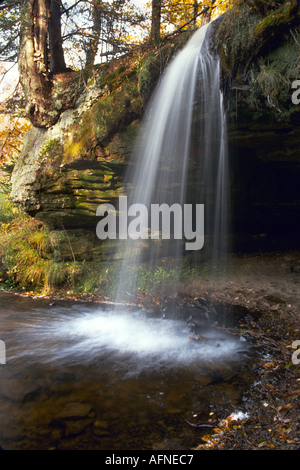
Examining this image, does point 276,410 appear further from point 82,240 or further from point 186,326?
point 82,240

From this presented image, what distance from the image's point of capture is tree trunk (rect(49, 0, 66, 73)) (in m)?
9.02

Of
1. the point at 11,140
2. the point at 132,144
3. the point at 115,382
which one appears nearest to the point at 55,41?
the point at 11,140

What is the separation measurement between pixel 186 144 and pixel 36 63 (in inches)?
209

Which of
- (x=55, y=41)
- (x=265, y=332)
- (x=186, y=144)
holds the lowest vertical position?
(x=265, y=332)

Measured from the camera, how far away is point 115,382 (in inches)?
149

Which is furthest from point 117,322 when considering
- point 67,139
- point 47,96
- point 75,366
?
point 47,96

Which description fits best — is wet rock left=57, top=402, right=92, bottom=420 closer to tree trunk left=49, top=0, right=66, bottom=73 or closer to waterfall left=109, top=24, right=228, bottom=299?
waterfall left=109, top=24, right=228, bottom=299

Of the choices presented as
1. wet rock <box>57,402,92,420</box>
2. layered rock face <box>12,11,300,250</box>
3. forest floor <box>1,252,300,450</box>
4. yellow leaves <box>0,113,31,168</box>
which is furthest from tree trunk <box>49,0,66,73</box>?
wet rock <box>57,402,92,420</box>

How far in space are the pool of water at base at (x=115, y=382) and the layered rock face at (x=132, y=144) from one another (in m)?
3.26

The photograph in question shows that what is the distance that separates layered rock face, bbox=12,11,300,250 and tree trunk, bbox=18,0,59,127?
1.68ft

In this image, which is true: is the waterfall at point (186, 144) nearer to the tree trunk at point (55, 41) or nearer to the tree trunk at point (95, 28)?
the tree trunk at point (95, 28)

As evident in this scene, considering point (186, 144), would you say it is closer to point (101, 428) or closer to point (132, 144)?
point (132, 144)

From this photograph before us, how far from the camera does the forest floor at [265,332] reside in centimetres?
269

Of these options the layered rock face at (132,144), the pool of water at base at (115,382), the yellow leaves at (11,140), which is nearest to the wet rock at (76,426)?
the pool of water at base at (115,382)
